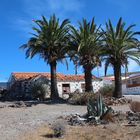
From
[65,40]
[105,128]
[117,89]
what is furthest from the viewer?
[65,40]

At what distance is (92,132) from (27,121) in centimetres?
431

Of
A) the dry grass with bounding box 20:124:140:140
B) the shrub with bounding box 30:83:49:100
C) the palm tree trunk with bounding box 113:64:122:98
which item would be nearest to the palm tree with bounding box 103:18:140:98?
the palm tree trunk with bounding box 113:64:122:98

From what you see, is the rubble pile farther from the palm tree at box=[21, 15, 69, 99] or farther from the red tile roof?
the red tile roof

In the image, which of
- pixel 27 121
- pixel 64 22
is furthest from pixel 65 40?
pixel 27 121

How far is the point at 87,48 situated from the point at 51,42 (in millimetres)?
4562

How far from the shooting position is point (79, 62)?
33.1 metres

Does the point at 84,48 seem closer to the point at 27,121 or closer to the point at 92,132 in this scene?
the point at 27,121

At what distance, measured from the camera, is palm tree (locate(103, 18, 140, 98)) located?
3212 cm

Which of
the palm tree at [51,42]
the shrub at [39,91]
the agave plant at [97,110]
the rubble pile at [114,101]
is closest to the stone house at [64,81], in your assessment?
the shrub at [39,91]

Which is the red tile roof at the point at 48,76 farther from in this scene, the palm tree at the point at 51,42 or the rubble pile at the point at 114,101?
the rubble pile at the point at 114,101

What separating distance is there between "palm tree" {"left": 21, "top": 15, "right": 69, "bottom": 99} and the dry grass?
71.2 ft

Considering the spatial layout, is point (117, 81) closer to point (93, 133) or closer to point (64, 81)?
point (93, 133)

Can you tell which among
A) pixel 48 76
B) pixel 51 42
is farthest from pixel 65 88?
pixel 51 42

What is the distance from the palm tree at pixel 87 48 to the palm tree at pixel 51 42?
7.17ft
